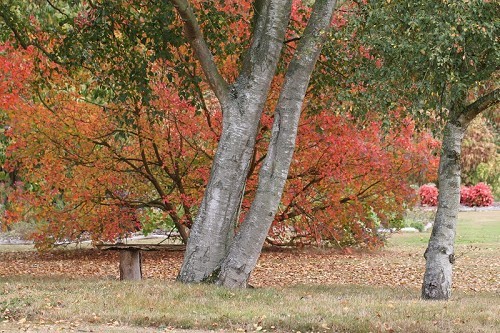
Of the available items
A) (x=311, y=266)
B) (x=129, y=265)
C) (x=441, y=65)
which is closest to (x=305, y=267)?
(x=311, y=266)

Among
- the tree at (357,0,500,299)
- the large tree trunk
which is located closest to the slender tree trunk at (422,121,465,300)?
the tree at (357,0,500,299)

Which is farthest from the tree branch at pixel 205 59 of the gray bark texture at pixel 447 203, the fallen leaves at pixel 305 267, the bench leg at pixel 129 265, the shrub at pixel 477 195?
the shrub at pixel 477 195

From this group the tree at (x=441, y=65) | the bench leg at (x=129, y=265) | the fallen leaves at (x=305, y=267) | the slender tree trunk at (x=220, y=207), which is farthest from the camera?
the fallen leaves at (x=305, y=267)

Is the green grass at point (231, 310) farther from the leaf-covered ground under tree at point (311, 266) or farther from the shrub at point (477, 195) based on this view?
the shrub at point (477, 195)

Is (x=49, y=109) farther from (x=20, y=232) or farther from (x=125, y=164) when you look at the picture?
(x=20, y=232)

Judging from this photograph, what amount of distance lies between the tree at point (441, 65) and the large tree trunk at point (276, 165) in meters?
0.79

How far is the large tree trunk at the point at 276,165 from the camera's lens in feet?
33.6

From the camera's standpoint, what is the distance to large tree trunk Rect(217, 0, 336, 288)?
1025 centimetres

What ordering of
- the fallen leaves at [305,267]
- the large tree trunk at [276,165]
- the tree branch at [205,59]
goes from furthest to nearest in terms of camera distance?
the fallen leaves at [305,267] → the tree branch at [205,59] → the large tree trunk at [276,165]

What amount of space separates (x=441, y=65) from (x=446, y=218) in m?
2.13

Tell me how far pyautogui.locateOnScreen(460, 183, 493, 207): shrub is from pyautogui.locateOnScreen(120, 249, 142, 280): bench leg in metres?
28.5

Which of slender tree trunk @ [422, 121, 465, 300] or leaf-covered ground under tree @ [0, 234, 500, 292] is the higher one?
slender tree trunk @ [422, 121, 465, 300]

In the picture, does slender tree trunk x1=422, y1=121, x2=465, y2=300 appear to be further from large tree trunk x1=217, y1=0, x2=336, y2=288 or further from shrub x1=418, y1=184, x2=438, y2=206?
shrub x1=418, y1=184, x2=438, y2=206

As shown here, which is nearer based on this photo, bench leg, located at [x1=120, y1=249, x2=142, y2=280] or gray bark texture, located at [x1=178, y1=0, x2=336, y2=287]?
gray bark texture, located at [x1=178, y1=0, x2=336, y2=287]
